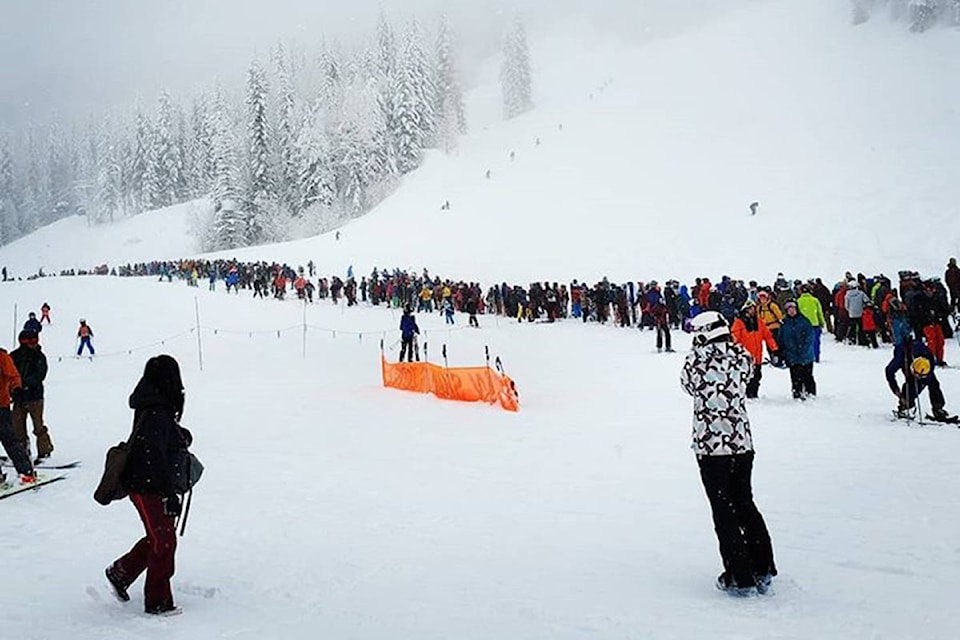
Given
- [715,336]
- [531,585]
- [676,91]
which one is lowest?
[531,585]

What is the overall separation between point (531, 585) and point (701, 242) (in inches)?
1246

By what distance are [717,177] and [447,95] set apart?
50.7 metres

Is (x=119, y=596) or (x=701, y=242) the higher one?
(x=701, y=242)

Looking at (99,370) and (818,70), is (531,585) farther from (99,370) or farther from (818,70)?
(818,70)

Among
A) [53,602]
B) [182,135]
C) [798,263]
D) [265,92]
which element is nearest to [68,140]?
[182,135]

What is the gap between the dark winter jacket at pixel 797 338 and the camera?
37.6 feet

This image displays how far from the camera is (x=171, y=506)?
4547mm

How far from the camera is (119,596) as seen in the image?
15.9 feet

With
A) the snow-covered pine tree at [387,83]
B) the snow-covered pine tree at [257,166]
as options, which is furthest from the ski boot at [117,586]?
the snow-covered pine tree at [257,166]

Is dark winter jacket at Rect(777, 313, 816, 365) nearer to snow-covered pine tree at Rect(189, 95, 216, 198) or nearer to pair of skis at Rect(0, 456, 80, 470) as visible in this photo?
pair of skis at Rect(0, 456, 80, 470)

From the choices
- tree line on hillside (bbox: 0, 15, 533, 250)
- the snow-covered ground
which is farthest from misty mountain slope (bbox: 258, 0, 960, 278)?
the snow-covered ground

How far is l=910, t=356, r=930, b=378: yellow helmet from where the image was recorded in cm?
938

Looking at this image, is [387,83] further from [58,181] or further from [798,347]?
[58,181]

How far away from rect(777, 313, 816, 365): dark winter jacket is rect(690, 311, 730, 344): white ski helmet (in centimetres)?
732
